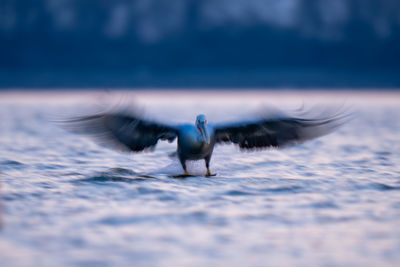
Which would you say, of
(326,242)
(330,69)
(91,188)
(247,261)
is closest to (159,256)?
(247,261)

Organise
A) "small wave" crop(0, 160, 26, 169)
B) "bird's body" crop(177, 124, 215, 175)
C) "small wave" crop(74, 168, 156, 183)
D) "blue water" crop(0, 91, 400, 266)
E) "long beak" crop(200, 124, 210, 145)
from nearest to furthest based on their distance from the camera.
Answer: "blue water" crop(0, 91, 400, 266) → "small wave" crop(74, 168, 156, 183) → "long beak" crop(200, 124, 210, 145) → "bird's body" crop(177, 124, 215, 175) → "small wave" crop(0, 160, 26, 169)

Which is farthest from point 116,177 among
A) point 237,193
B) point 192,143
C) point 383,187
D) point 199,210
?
point 383,187

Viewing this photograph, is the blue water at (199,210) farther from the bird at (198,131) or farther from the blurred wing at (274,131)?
the blurred wing at (274,131)

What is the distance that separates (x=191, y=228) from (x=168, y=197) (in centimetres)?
195

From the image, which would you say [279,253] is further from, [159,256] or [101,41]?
[101,41]

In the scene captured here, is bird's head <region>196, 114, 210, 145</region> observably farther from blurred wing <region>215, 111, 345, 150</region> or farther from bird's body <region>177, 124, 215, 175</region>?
blurred wing <region>215, 111, 345, 150</region>

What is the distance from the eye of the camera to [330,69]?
270ft

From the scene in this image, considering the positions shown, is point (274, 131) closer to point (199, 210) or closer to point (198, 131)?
point (198, 131)

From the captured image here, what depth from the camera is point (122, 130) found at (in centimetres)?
1172

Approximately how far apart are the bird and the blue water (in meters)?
0.44

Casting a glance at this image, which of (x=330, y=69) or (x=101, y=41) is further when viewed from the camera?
(x=101, y=41)

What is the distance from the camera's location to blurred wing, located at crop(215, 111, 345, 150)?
12086 millimetres

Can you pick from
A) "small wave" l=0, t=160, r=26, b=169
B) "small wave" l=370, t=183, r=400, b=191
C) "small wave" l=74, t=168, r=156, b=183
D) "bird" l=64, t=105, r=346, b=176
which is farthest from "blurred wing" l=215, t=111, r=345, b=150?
"small wave" l=0, t=160, r=26, b=169

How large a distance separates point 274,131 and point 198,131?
1.54 metres
